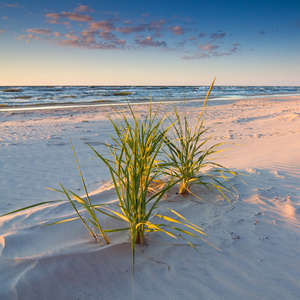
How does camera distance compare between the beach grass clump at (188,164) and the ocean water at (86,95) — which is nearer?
the beach grass clump at (188,164)

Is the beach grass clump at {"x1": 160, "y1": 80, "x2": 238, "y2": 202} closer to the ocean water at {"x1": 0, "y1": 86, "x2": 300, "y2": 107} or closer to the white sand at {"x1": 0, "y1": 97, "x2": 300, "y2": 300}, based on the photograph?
the white sand at {"x1": 0, "y1": 97, "x2": 300, "y2": 300}

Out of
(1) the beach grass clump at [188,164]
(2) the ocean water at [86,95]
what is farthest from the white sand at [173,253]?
(2) the ocean water at [86,95]

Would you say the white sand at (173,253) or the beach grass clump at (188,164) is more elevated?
the beach grass clump at (188,164)

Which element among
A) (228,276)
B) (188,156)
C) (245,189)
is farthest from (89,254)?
(245,189)

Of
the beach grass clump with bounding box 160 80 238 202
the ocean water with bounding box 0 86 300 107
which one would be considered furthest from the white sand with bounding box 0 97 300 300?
the ocean water with bounding box 0 86 300 107

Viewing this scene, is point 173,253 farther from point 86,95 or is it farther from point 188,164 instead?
point 86,95

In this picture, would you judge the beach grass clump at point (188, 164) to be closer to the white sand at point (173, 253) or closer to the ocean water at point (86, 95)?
the white sand at point (173, 253)

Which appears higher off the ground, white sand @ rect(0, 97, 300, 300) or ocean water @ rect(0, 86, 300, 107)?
ocean water @ rect(0, 86, 300, 107)

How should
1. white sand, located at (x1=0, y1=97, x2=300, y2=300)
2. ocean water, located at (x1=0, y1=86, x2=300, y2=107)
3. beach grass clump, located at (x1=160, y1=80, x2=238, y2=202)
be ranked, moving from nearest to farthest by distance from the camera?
white sand, located at (x1=0, y1=97, x2=300, y2=300) → beach grass clump, located at (x1=160, y1=80, x2=238, y2=202) → ocean water, located at (x1=0, y1=86, x2=300, y2=107)

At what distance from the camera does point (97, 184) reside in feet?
11.7

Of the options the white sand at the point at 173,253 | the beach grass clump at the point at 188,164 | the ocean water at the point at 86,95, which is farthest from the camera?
the ocean water at the point at 86,95

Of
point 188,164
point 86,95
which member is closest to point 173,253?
point 188,164

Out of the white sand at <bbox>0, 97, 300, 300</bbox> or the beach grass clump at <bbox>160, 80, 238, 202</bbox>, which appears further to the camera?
the beach grass clump at <bbox>160, 80, 238, 202</bbox>

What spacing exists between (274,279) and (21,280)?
1.50 meters
